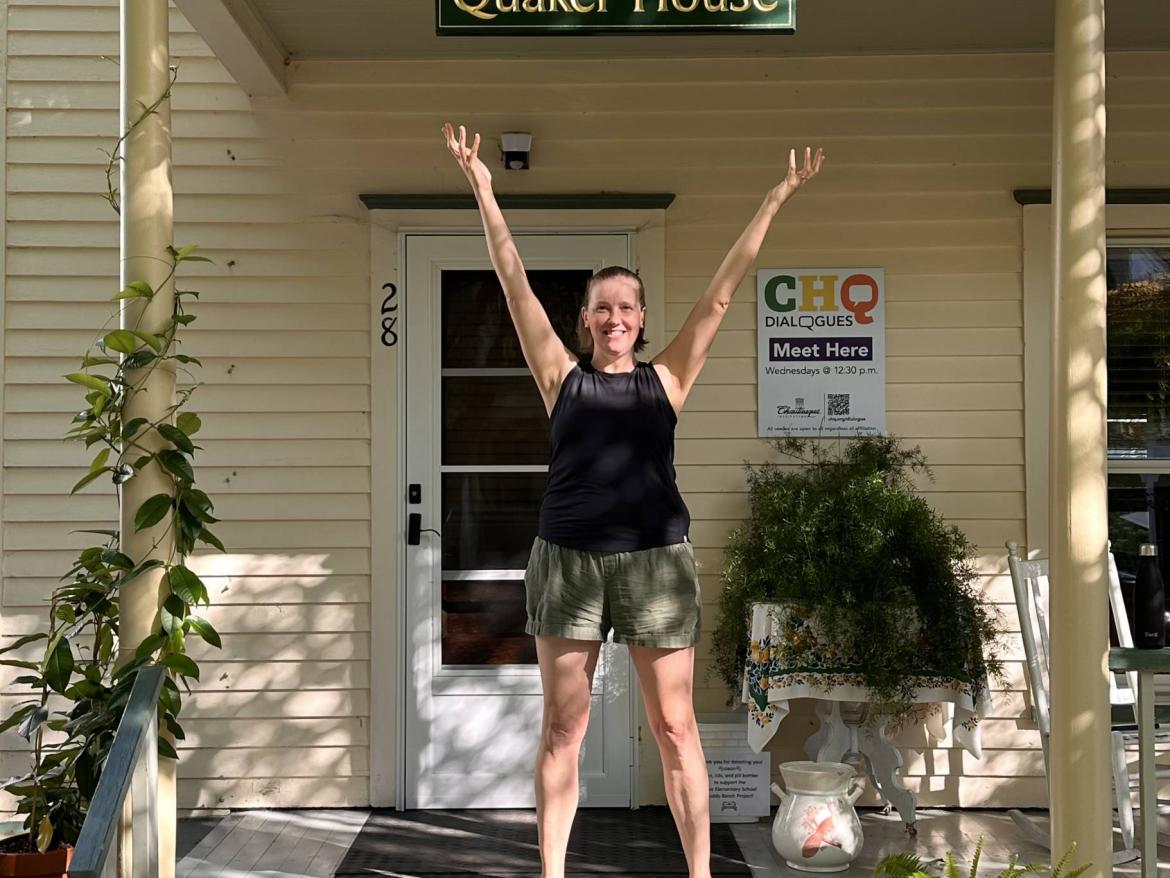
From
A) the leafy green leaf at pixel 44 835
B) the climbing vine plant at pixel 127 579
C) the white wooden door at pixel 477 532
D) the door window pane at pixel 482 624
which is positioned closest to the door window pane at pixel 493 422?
the white wooden door at pixel 477 532

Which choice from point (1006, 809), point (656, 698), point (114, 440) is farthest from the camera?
point (1006, 809)

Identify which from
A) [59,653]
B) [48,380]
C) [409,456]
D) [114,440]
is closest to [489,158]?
[409,456]

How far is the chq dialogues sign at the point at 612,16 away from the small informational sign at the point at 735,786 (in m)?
2.62

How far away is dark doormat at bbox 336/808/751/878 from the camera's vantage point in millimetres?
4152

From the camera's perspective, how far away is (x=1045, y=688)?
14.5 ft

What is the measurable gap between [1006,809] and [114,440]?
3574mm

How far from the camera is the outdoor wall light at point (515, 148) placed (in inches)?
193

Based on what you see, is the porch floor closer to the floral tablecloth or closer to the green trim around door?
the floral tablecloth

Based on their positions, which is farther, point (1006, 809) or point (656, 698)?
point (1006, 809)

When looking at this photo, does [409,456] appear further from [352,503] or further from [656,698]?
[656,698]

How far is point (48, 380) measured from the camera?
500 cm

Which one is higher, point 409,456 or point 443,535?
point 409,456

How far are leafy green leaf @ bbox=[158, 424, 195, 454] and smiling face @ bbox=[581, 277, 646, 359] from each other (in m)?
1.06

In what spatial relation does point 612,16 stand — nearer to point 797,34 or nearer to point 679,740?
point 797,34
